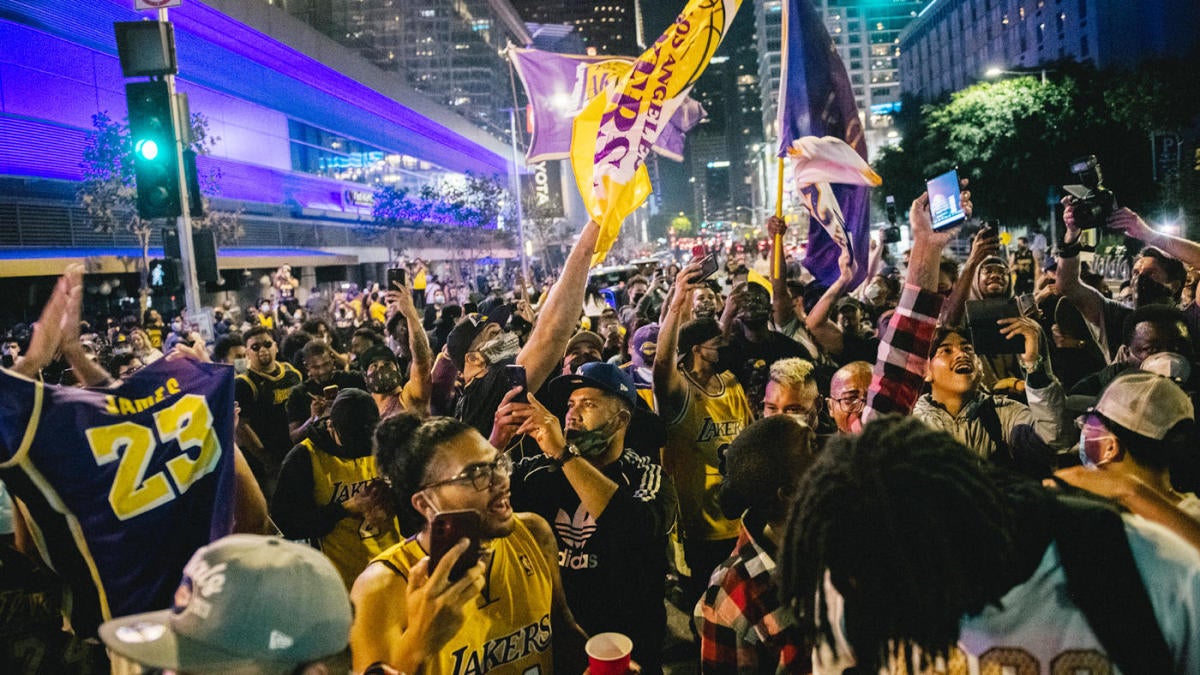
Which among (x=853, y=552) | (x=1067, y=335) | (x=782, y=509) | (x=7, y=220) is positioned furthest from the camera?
(x=7, y=220)

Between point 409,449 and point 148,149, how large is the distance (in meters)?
7.63

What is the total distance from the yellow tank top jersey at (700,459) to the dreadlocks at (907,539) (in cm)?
293

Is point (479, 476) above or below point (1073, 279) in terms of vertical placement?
below

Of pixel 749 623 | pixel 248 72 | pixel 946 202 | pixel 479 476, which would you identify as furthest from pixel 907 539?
pixel 248 72

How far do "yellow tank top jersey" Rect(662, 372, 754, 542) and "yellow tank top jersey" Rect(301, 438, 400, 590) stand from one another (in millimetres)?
1644

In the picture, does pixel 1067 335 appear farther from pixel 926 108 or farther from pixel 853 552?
pixel 926 108

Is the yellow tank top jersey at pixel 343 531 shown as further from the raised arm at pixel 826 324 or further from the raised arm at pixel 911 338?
the raised arm at pixel 826 324

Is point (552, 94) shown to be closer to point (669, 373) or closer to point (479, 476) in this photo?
point (669, 373)

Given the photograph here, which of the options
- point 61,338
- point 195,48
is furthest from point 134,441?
point 195,48

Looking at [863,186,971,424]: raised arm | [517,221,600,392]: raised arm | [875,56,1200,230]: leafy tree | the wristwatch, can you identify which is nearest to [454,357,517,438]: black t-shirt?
[517,221,600,392]: raised arm

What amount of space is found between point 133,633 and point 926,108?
50.6 meters

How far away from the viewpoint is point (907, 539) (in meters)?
1.61

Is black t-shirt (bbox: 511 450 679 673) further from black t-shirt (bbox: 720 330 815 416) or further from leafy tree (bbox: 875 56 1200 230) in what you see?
leafy tree (bbox: 875 56 1200 230)

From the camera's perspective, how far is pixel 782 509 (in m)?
2.58
